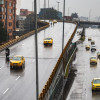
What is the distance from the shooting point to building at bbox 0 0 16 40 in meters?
122

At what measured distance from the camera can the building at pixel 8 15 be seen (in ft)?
399

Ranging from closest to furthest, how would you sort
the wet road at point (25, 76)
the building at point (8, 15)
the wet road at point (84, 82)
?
the wet road at point (25, 76) → the wet road at point (84, 82) → the building at point (8, 15)

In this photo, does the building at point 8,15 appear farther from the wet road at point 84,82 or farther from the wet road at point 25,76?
the wet road at point 25,76

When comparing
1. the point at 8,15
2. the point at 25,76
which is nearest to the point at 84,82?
the point at 25,76

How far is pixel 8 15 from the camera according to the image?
426ft

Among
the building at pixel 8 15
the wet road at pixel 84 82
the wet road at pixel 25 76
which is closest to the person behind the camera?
the wet road at pixel 25 76

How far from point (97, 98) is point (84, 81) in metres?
14.1

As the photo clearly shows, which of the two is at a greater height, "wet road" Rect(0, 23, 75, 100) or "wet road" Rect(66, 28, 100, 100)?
"wet road" Rect(0, 23, 75, 100)

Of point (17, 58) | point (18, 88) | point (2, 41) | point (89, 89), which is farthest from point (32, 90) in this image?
point (2, 41)

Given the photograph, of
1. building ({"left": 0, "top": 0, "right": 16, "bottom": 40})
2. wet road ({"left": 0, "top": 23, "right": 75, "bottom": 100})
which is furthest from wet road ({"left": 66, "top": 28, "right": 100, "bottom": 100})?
building ({"left": 0, "top": 0, "right": 16, "bottom": 40})

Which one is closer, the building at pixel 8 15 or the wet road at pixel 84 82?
the wet road at pixel 84 82

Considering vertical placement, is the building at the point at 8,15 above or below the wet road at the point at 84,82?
above

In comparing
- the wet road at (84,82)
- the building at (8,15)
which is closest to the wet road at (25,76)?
the wet road at (84,82)

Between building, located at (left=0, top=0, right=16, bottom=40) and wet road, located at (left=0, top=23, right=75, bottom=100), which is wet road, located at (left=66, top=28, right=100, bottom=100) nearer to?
wet road, located at (left=0, top=23, right=75, bottom=100)
